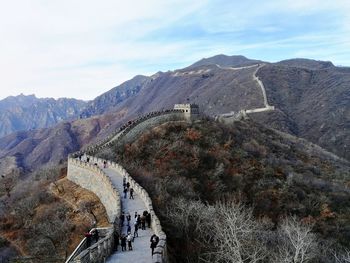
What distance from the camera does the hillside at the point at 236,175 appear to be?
4722 cm

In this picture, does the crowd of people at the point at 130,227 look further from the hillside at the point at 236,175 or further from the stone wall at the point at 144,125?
the stone wall at the point at 144,125

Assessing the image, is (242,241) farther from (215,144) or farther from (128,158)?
(215,144)

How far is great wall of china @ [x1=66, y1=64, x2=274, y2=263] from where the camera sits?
19987 mm

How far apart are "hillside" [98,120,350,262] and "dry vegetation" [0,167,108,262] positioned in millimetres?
4687

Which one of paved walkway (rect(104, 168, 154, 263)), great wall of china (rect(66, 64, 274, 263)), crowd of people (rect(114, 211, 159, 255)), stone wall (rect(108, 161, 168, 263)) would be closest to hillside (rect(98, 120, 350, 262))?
stone wall (rect(108, 161, 168, 263))

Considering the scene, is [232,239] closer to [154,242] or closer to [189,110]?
[154,242]

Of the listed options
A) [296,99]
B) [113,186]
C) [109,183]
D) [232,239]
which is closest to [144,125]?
[109,183]

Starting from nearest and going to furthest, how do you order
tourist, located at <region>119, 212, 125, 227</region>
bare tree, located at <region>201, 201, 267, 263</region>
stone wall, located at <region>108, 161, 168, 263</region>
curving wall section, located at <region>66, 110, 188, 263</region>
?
stone wall, located at <region>108, 161, 168, 263</region>
curving wall section, located at <region>66, 110, 188, 263</region>
bare tree, located at <region>201, 201, 267, 263</region>
tourist, located at <region>119, 212, 125, 227</region>

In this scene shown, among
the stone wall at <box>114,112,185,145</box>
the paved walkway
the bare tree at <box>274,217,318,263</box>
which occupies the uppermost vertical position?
the stone wall at <box>114,112,185,145</box>

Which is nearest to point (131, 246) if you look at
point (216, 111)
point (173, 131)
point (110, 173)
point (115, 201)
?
point (115, 201)

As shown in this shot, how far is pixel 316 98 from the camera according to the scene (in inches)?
5723

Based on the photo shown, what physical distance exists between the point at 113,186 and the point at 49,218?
8.65m

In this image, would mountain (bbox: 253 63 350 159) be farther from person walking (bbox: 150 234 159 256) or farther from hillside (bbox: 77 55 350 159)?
person walking (bbox: 150 234 159 256)

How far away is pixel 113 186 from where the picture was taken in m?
34.3
